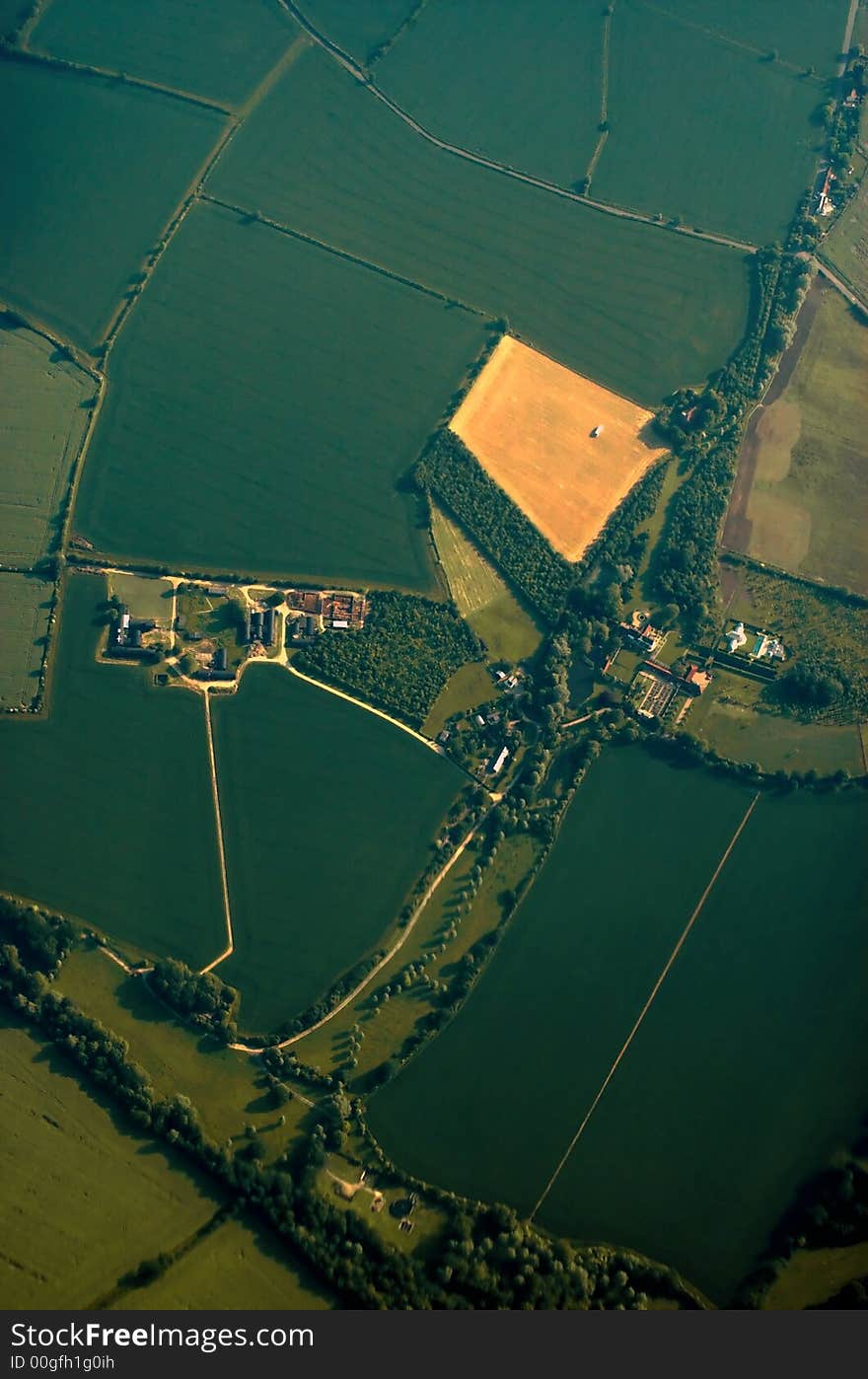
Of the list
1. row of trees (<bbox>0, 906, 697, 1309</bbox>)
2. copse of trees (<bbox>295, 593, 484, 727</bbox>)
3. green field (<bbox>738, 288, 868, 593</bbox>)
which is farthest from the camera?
green field (<bbox>738, 288, 868, 593</bbox>)

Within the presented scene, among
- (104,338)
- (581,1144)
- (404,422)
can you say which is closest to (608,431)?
(404,422)

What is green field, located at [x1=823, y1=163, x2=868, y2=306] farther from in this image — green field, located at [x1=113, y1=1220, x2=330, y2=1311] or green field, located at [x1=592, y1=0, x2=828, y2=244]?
green field, located at [x1=113, y1=1220, x2=330, y2=1311]

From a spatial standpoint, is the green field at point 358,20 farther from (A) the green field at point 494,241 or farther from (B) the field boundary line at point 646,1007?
(B) the field boundary line at point 646,1007

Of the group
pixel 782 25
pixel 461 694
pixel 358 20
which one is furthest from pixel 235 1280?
pixel 782 25

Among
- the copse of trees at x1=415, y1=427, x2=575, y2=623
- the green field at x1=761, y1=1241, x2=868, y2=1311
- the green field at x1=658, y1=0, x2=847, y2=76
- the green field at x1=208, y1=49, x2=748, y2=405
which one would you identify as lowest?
the green field at x1=761, y1=1241, x2=868, y2=1311

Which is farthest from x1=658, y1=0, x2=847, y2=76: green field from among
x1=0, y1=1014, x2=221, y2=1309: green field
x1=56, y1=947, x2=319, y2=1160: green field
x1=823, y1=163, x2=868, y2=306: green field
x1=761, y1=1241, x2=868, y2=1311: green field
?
x1=0, y1=1014, x2=221, y2=1309: green field

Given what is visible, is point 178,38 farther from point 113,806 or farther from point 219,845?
point 219,845
